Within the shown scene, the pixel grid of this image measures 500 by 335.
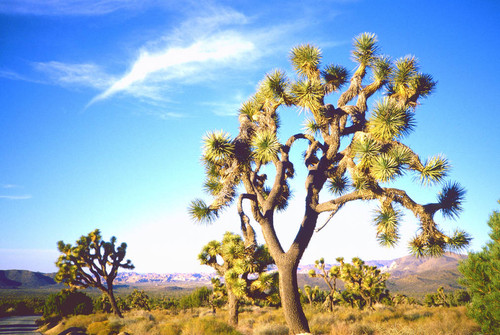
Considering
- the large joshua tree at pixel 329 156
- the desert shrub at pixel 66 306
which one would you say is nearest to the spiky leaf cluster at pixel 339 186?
the large joshua tree at pixel 329 156

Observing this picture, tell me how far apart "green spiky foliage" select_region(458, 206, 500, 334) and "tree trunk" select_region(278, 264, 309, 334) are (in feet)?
16.6

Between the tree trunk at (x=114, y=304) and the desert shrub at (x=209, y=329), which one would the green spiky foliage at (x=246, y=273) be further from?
the tree trunk at (x=114, y=304)

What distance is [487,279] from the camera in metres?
7.94

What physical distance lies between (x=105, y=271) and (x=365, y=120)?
1976cm

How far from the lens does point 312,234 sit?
768cm

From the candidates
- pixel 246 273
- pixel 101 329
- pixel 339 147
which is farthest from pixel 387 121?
pixel 101 329

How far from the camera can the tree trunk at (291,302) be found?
6.88m

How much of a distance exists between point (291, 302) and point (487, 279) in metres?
5.73

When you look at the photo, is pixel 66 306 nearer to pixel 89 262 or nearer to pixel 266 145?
pixel 89 262

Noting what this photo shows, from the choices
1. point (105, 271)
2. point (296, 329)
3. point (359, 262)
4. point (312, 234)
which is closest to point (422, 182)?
point (312, 234)

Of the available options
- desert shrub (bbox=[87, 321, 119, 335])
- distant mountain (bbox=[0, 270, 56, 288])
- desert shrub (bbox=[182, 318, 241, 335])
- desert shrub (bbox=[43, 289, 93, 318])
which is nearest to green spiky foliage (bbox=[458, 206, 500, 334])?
desert shrub (bbox=[182, 318, 241, 335])

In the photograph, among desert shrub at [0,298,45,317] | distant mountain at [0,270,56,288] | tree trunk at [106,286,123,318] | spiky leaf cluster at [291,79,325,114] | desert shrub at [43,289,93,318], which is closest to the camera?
spiky leaf cluster at [291,79,325,114]

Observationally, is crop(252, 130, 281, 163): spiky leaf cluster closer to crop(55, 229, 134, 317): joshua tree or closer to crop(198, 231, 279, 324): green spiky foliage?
crop(198, 231, 279, 324): green spiky foliage

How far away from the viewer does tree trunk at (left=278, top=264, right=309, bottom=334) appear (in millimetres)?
6879
